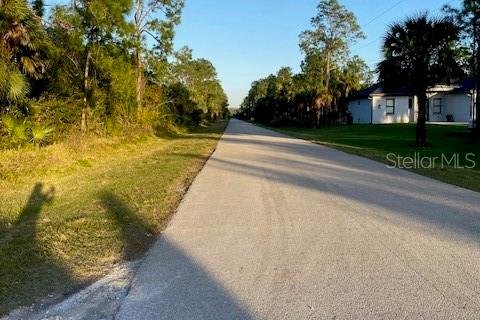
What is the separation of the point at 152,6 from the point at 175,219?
27.2 meters

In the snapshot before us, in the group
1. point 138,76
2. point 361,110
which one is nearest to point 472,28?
point 138,76

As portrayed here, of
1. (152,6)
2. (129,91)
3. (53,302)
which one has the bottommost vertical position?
(53,302)

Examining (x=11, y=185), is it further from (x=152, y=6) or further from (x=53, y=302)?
(x=152, y=6)

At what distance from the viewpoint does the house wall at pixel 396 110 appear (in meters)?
51.9

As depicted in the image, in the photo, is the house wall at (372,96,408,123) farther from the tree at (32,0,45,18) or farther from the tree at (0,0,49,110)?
the tree at (0,0,49,110)

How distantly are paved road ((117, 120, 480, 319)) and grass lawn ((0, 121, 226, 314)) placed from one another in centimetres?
57

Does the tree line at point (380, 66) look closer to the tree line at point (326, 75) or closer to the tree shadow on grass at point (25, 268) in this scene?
the tree line at point (326, 75)

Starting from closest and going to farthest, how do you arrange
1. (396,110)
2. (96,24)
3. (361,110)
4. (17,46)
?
(17,46) < (96,24) < (396,110) < (361,110)

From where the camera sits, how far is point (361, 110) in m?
57.8

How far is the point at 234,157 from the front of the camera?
60.7ft

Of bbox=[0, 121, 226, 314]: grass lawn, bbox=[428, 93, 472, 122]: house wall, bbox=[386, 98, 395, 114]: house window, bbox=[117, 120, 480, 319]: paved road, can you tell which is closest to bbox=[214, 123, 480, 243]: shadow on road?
bbox=[117, 120, 480, 319]: paved road

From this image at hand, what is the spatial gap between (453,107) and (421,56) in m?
28.5

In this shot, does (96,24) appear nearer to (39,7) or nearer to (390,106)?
(39,7)

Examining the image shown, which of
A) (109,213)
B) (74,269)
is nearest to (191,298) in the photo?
(74,269)
